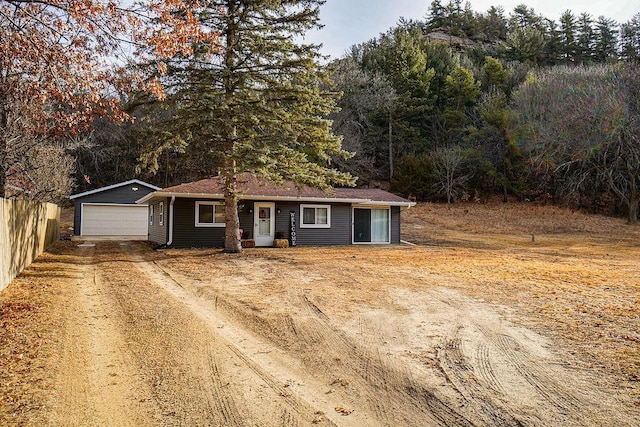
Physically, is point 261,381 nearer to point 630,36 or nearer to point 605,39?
point 630,36

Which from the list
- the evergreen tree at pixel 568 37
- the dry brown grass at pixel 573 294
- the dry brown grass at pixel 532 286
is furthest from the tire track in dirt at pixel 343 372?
the evergreen tree at pixel 568 37

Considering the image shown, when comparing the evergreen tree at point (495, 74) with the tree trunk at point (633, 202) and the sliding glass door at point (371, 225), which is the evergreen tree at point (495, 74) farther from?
the sliding glass door at point (371, 225)

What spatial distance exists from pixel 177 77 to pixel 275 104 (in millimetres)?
2895

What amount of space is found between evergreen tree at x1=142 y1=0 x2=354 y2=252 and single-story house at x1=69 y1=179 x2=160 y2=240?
13.2 m

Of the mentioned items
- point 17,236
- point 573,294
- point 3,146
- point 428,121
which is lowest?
point 573,294

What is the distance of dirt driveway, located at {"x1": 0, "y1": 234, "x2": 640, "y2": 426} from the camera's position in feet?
10.5

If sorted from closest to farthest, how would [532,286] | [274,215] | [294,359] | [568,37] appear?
1. [294,359]
2. [532,286]
3. [274,215]
4. [568,37]

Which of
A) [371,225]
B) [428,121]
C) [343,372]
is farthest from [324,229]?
[428,121]

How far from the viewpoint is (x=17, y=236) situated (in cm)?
838

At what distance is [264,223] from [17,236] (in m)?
9.16

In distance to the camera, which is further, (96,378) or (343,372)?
(343,372)

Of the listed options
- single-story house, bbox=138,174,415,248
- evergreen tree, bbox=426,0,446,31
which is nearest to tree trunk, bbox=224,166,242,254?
single-story house, bbox=138,174,415,248

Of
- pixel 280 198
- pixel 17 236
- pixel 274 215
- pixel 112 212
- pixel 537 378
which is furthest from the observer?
pixel 112 212

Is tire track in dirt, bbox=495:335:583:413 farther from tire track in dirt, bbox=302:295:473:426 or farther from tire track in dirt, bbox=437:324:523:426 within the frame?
tire track in dirt, bbox=302:295:473:426
